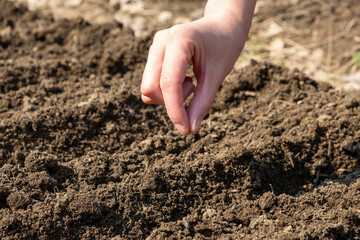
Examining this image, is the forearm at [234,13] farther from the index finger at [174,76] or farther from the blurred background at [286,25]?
the blurred background at [286,25]

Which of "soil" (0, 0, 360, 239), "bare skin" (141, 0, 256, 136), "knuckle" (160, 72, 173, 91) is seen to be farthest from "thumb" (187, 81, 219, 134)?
"soil" (0, 0, 360, 239)

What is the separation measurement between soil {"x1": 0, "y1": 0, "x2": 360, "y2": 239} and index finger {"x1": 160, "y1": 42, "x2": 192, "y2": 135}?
54cm

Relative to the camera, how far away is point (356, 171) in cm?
260

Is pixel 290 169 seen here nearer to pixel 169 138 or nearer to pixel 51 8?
pixel 169 138

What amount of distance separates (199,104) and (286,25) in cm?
341

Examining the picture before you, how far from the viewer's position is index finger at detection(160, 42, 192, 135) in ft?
5.86

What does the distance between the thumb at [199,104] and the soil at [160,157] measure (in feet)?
1.50

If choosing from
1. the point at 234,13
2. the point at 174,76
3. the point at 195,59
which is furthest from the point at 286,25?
the point at 174,76

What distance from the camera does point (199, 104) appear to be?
6.28 feet

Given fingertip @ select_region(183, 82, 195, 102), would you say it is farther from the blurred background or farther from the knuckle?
the blurred background

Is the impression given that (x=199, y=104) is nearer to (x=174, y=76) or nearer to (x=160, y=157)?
(x=174, y=76)

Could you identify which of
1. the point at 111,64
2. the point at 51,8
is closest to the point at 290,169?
the point at 111,64

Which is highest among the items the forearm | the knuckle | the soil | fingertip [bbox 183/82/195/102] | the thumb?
the forearm

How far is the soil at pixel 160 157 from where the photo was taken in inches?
79.4
